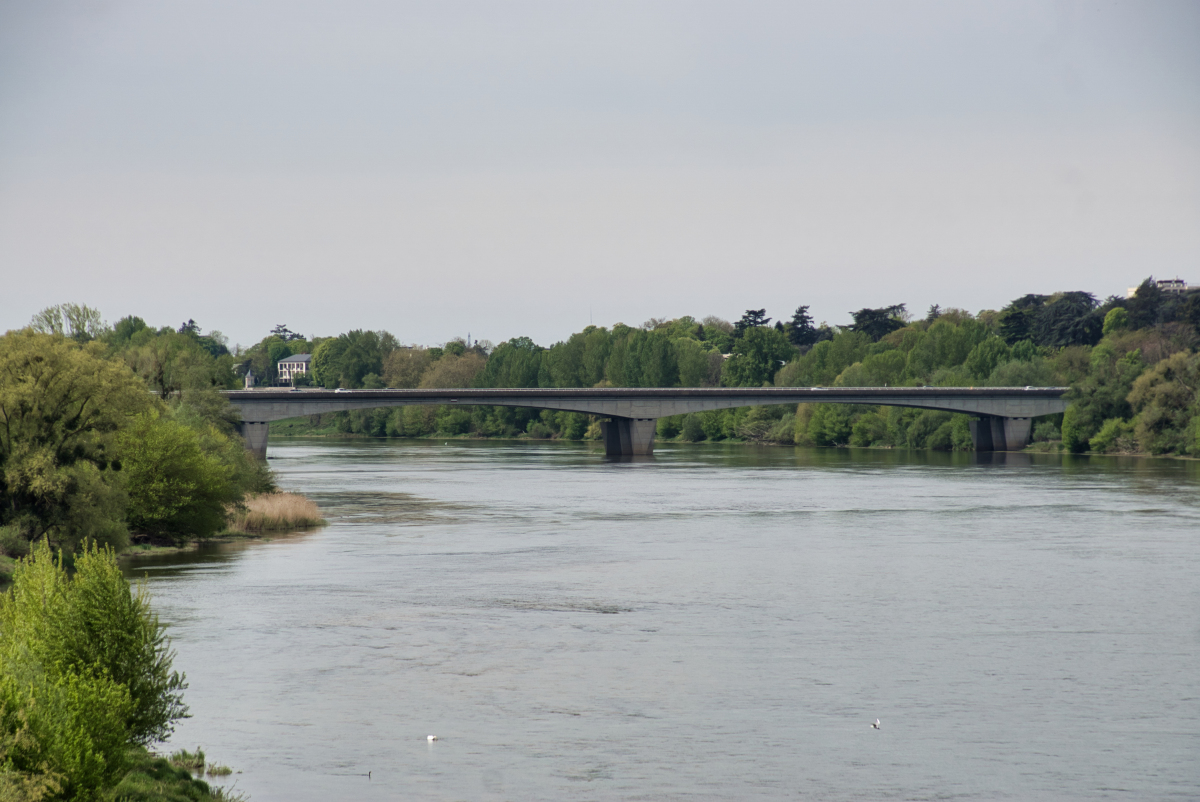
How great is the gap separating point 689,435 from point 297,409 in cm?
6048

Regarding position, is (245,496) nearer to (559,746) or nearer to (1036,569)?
(1036,569)

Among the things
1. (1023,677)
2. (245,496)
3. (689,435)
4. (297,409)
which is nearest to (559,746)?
(1023,677)

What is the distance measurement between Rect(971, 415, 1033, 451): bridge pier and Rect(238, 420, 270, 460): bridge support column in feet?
219

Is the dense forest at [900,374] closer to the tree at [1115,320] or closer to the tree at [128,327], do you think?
the tree at [1115,320]

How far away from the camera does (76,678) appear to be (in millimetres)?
14609

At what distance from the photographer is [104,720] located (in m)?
14.4

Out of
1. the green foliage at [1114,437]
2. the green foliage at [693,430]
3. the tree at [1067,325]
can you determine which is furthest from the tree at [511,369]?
the green foliage at [1114,437]

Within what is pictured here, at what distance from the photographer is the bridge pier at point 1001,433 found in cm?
12694

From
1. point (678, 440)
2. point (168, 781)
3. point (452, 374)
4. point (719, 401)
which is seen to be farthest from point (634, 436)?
point (168, 781)

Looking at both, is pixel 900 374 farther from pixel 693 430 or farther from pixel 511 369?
pixel 511 369

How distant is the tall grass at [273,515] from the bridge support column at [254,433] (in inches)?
1964

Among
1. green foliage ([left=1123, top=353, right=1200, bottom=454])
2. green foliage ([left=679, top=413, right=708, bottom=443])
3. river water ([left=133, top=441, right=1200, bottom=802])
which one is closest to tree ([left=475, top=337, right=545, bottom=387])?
green foliage ([left=679, top=413, right=708, bottom=443])

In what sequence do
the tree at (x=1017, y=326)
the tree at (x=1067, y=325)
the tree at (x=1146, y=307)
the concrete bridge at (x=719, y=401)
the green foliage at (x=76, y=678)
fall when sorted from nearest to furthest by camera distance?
the green foliage at (x=76, y=678) → the concrete bridge at (x=719, y=401) → the tree at (x=1146, y=307) → the tree at (x=1067, y=325) → the tree at (x=1017, y=326)

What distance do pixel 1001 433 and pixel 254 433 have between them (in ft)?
225
